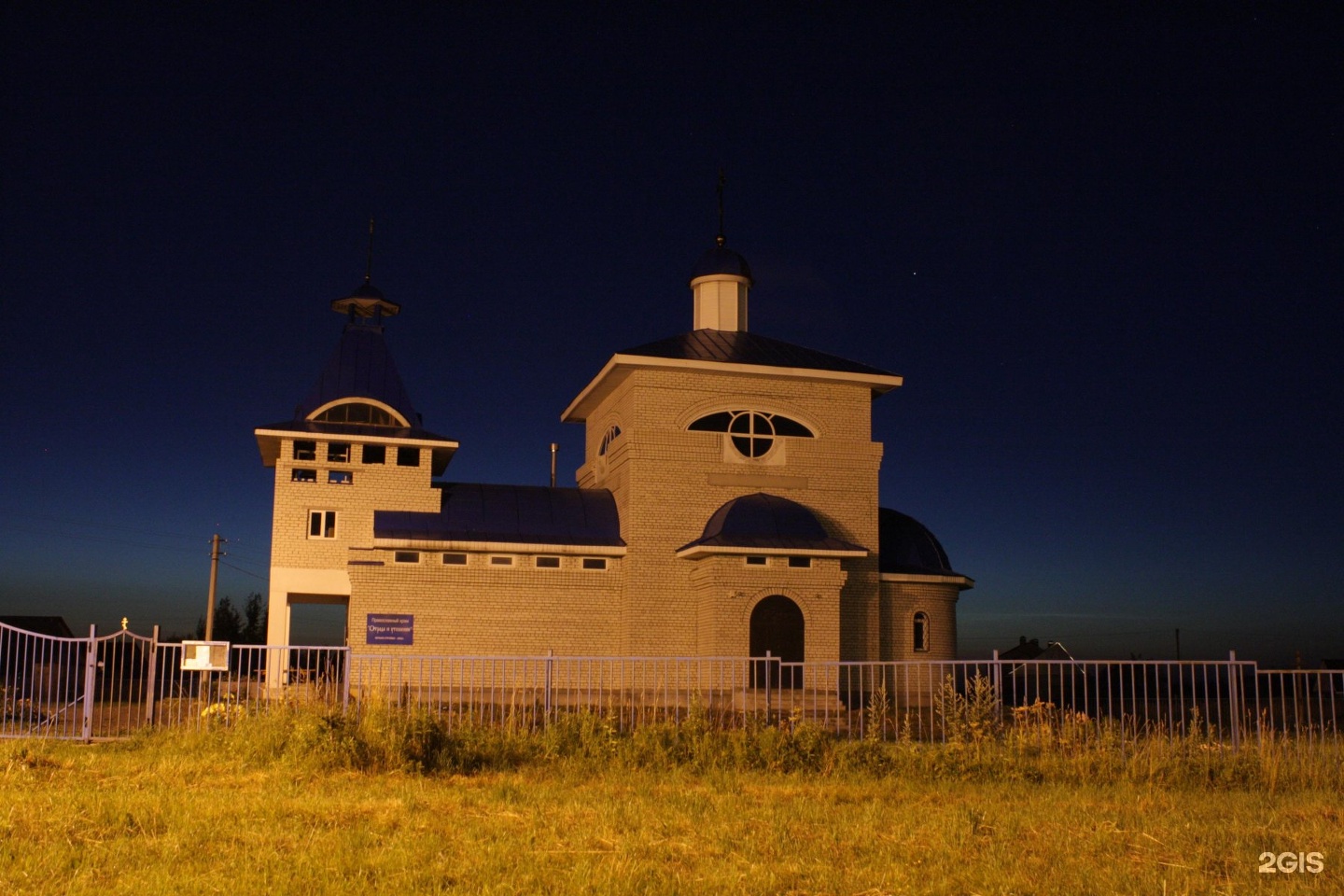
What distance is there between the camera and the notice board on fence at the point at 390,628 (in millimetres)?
23953

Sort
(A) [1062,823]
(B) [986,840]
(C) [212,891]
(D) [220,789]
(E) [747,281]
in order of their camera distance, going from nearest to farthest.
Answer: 1. (C) [212,891]
2. (B) [986,840]
3. (A) [1062,823]
4. (D) [220,789]
5. (E) [747,281]

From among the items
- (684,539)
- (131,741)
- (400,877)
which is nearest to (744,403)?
(684,539)

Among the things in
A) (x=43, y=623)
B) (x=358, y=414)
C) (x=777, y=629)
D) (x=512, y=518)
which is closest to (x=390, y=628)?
(x=512, y=518)

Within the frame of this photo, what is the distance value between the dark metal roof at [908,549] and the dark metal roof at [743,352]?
3452 millimetres

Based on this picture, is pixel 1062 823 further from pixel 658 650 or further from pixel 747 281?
pixel 747 281

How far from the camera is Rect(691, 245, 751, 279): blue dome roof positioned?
1129 inches

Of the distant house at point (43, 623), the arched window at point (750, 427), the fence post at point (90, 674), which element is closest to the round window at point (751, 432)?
the arched window at point (750, 427)

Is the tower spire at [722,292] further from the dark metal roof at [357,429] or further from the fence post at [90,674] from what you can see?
the fence post at [90,674]

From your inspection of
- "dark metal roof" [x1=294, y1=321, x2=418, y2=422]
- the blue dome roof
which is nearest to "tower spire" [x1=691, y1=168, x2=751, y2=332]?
the blue dome roof

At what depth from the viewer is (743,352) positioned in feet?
87.1

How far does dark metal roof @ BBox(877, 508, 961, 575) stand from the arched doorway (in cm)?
315

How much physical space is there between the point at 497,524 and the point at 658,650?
14.0 ft

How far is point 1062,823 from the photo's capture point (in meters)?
9.53

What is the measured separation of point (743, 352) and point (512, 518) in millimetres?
6147
